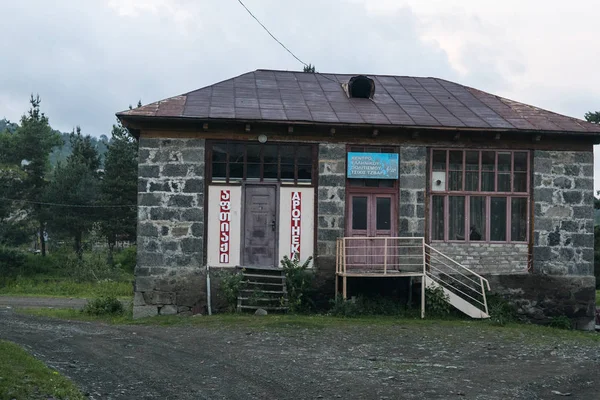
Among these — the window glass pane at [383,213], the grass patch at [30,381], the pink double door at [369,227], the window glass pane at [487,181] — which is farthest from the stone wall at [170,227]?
the window glass pane at [487,181]

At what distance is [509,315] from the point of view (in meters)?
16.7

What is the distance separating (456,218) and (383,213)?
1732mm

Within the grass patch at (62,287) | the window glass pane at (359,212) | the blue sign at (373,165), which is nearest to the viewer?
the blue sign at (373,165)

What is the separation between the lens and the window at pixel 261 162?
1675 cm

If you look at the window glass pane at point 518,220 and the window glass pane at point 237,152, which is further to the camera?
the window glass pane at point 518,220

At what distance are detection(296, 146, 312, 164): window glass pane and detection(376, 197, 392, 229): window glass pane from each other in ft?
6.13

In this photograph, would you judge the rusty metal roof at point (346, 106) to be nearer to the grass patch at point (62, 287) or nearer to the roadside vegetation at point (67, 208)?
the grass patch at point (62, 287)

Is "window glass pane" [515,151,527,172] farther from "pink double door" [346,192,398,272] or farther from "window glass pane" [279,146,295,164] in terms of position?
"window glass pane" [279,146,295,164]

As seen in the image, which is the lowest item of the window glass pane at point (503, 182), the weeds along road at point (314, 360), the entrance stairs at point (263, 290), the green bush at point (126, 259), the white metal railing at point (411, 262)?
the green bush at point (126, 259)

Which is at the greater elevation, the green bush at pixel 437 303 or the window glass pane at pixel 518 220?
the window glass pane at pixel 518 220

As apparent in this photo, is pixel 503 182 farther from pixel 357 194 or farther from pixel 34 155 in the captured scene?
pixel 34 155

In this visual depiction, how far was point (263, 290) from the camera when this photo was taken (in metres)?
16.3

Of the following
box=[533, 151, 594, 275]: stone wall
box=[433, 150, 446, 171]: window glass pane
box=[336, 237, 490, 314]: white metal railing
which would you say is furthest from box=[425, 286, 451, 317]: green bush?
box=[433, 150, 446, 171]: window glass pane

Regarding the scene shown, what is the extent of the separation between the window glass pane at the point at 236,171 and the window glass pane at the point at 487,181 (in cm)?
561
